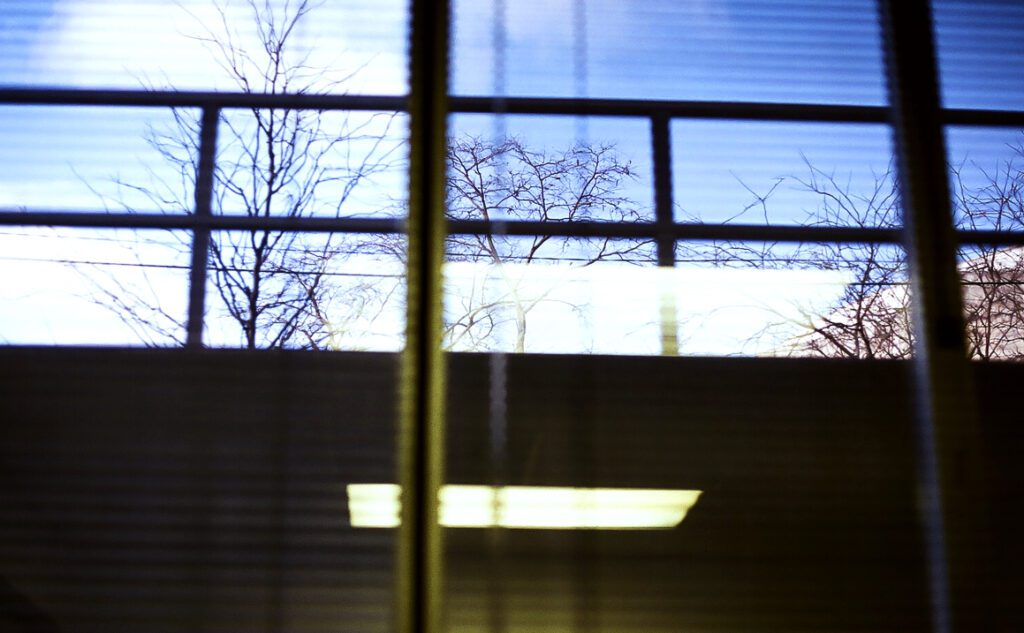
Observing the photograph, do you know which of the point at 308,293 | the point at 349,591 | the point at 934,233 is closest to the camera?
the point at 349,591

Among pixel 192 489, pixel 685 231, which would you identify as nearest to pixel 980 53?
pixel 685 231

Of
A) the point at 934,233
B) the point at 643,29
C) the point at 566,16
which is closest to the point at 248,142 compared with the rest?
the point at 566,16

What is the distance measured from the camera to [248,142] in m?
1.81

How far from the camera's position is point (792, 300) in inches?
71.4

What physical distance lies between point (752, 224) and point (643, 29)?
534 millimetres

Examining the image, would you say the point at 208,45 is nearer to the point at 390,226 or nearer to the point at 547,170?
the point at 390,226

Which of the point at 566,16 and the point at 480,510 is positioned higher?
the point at 566,16

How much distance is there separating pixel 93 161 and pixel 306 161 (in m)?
0.47

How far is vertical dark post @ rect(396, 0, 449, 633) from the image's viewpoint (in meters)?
1.64

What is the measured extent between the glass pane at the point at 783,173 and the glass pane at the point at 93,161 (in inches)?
44.7

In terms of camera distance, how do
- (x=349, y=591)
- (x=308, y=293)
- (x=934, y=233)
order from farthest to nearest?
(x=934, y=233)
(x=308, y=293)
(x=349, y=591)

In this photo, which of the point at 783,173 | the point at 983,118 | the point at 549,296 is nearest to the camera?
the point at 549,296

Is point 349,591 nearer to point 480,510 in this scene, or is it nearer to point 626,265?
point 480,510

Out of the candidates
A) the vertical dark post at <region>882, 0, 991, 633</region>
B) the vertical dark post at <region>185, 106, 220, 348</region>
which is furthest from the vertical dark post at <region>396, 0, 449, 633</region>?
the vertical dark post at <region>882, 0, 991, 633</region>
